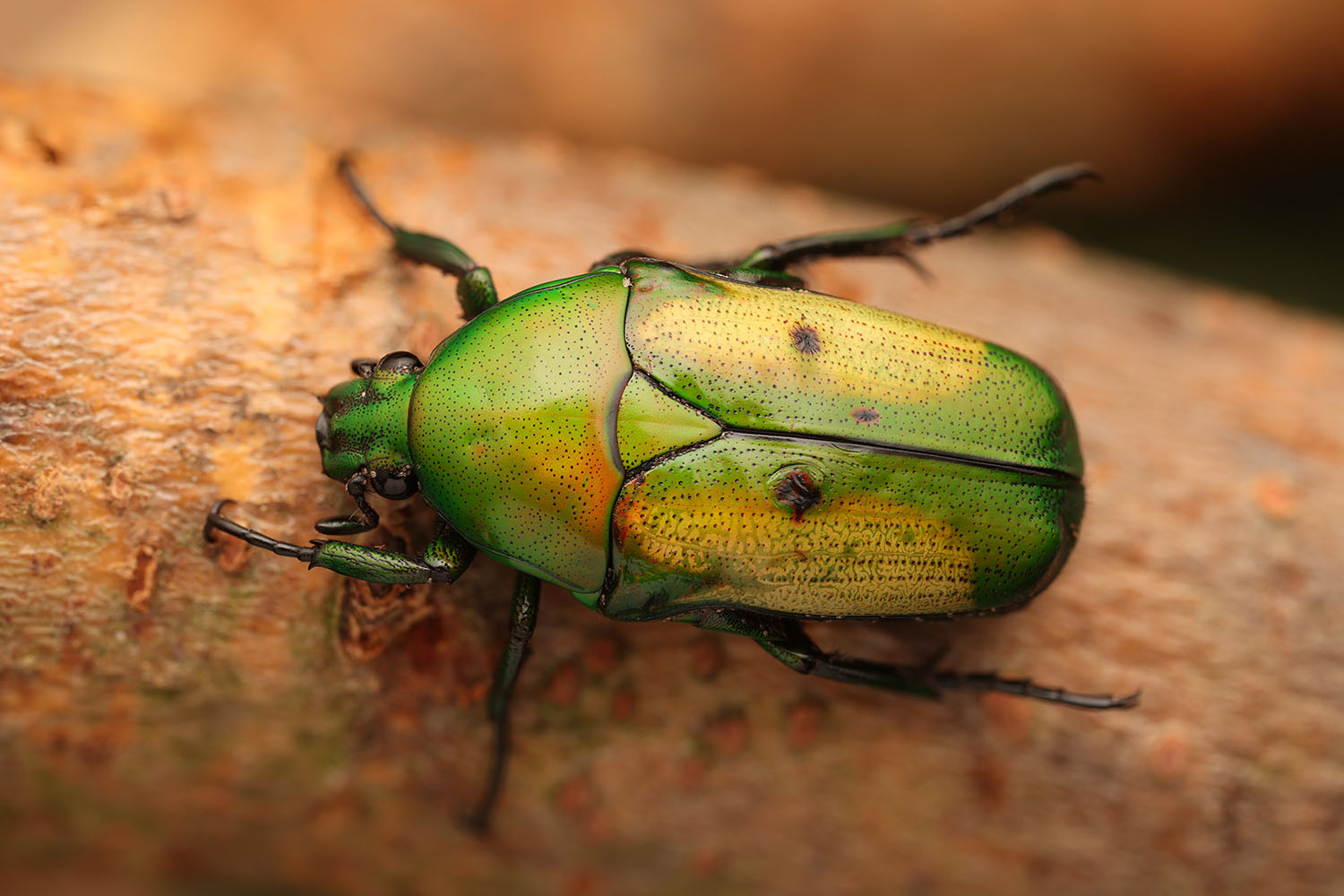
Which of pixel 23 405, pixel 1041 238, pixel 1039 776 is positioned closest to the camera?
pixel 23 405

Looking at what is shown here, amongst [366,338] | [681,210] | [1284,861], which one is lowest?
[1284,861]

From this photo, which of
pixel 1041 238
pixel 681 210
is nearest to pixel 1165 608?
pixel 1041 238

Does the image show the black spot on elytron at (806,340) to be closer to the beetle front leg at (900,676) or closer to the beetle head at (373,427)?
the beetle front leg at (900,676)

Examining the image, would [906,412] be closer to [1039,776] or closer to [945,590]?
[945,590]

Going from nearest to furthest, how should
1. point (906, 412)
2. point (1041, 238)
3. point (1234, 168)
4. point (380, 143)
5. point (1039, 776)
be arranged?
1. point (906, 412)
2. point (1039, 776)
3. point (380, 143)
4. point (1041, 238)
5. point (1234, 168)

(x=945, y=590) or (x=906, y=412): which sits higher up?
(x=906, y=412)

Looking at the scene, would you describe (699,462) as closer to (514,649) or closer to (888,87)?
(514,649)

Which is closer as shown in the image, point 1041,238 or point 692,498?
point 692,498
